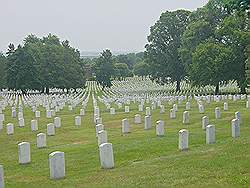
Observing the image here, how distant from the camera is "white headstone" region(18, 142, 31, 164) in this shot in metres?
13.3

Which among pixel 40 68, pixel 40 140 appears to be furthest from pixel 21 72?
pixel 40 140

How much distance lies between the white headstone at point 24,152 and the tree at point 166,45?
208ft

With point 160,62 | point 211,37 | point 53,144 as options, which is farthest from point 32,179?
point 160,62

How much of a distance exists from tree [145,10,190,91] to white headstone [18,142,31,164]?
6343cm

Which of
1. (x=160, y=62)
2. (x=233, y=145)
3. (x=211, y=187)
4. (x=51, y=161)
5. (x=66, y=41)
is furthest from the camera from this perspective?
(x=66, y=41)

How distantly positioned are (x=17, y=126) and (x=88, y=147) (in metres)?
10.5

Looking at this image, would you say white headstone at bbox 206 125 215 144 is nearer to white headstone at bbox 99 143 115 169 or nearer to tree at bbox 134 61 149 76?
white headstone at bbox 99 143 115 169

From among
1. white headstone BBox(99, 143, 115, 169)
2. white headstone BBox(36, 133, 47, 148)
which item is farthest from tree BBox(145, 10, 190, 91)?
white headstone BBox(99, 143, 115, 169)

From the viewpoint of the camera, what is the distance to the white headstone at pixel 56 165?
35.6 ft

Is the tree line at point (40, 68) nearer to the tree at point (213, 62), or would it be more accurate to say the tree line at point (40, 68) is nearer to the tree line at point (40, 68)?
the tree line at point (40, 68)

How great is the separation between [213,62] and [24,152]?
36.5 m

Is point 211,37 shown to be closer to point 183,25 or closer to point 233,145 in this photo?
point 183,25

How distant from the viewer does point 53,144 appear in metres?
18.1

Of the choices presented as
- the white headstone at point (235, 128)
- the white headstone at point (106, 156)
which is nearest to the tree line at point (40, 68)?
the white headstone at point (235, 128)
